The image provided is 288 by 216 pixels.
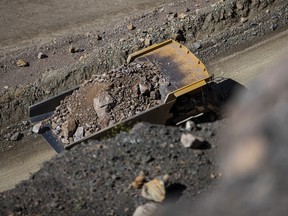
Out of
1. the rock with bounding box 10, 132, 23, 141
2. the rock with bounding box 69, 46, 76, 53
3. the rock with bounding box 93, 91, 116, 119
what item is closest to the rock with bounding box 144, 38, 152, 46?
the rock with bounding box 69, 46, 76, 53

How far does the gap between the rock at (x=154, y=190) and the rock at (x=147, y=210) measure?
6.4 inches

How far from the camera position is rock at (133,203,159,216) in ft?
38.1

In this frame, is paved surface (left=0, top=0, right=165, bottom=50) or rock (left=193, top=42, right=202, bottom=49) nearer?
rock (left=193, top=42, right=202, bottom=49)

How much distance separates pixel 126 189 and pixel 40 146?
19.1ft

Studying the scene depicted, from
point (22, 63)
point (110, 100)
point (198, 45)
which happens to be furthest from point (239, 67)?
point (22, 63)

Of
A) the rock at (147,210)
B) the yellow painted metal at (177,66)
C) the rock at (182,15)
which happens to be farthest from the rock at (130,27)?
the rock at (147,210)

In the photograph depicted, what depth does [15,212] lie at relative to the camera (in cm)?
1268

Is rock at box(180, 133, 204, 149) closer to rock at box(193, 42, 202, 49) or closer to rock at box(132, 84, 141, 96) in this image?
rock at box(132, 84, 141, 96)

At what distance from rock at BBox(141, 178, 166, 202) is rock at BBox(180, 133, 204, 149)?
132cm

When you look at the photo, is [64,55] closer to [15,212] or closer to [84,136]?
[84,136]

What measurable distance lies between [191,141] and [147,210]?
220cm

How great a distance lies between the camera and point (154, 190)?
11945 mm

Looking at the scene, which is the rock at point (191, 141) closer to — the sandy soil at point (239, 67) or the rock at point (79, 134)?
the rock at point (79, 134)

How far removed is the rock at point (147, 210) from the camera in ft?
38.1
